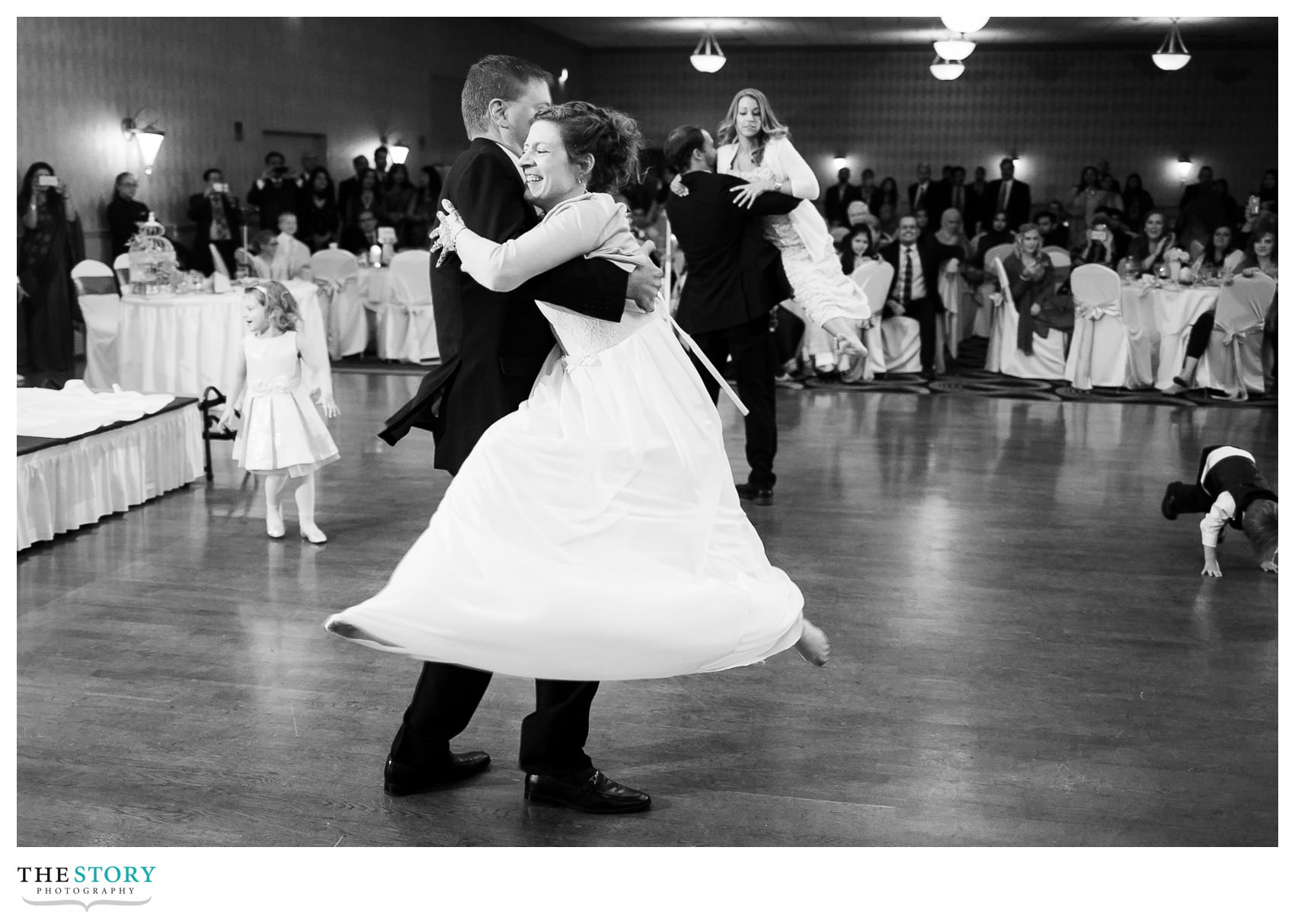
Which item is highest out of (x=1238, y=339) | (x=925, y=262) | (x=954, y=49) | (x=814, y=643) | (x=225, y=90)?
(x=954, y=49)

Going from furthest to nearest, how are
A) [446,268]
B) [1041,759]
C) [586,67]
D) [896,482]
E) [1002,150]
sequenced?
[586,67] < [1002,150] < [896,482] < [1041,759] < [446,268]

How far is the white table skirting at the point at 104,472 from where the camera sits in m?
4.35

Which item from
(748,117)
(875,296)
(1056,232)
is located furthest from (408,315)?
(1056,232)

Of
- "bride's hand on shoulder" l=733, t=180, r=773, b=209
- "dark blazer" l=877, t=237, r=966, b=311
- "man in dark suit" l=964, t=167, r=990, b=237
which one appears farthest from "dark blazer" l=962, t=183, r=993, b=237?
"bride's hand on shoulder" l=733, t=180, r=773, b=209

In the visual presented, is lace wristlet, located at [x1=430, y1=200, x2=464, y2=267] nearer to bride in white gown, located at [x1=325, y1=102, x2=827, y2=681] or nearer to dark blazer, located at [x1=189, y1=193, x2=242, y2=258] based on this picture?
bride in white gown, located at [x1=325, y1=102, x2=827, y2=681]

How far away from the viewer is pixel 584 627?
2.07 m

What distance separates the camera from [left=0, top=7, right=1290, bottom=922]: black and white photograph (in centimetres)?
216

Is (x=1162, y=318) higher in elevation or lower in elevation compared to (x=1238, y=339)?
higher

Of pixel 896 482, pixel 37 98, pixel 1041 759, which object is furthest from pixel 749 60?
pixel 1041 759

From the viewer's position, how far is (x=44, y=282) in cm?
895

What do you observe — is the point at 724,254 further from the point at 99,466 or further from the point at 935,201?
the point at 935,201

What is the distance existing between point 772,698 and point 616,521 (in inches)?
43.3
